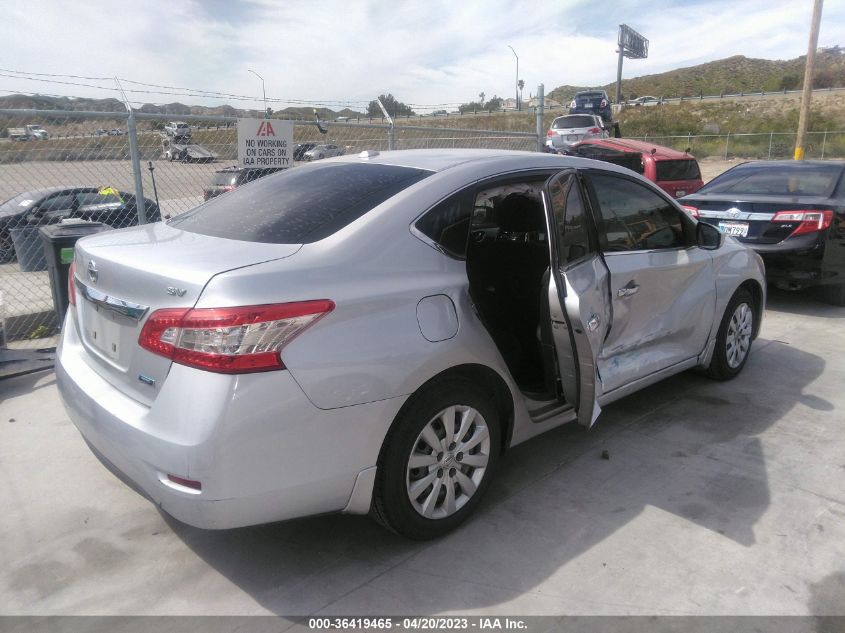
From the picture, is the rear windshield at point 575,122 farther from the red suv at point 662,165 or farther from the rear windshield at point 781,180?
the rear windshield at point 781,180

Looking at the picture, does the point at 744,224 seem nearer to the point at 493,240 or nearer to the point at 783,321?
the point at 783,321

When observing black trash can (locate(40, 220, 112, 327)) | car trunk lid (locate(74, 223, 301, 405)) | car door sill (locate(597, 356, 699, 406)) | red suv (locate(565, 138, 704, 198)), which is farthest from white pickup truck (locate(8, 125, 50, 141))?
red suv (locate(565, 138, 704, 198))

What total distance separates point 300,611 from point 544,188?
2.14 metres

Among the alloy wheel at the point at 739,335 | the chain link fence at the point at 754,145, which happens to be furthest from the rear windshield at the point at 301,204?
the chain link fence at the point at 754,145

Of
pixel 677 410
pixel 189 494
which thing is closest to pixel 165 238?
pixel 189 494

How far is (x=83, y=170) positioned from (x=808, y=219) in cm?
748

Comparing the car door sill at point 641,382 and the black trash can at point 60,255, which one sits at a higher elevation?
the black trash can at point 60,255

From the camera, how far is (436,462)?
282 centimetres

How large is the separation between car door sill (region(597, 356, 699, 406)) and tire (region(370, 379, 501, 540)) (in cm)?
75

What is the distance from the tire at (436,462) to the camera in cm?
264

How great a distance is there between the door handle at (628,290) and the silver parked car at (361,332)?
0.02m

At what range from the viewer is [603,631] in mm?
2398

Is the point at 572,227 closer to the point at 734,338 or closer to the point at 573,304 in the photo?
the point at 573,304

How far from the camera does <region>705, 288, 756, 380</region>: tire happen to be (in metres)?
4.66
